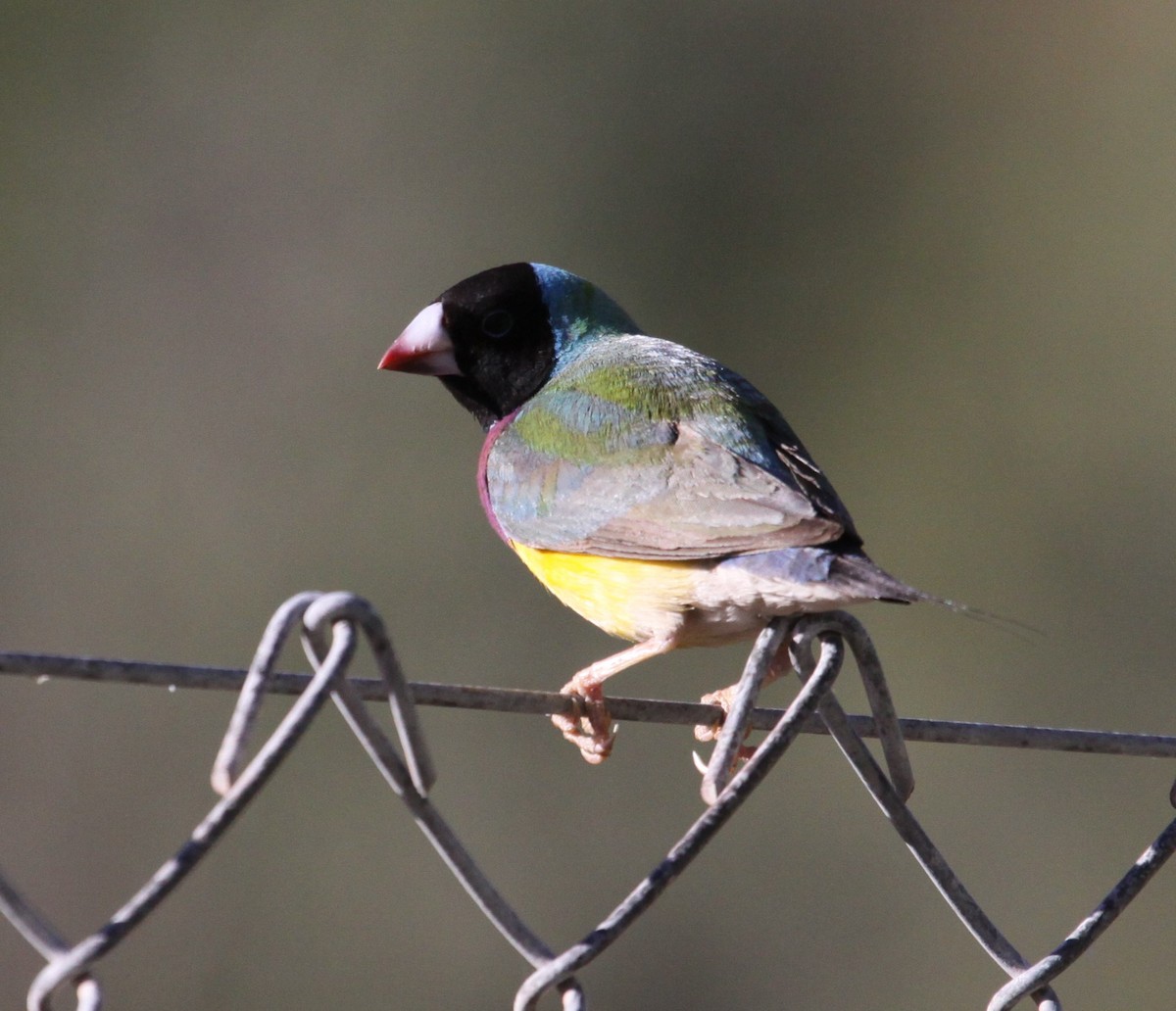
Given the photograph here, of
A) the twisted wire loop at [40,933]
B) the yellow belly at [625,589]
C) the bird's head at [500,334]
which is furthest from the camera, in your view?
the bird's head at [500,334]

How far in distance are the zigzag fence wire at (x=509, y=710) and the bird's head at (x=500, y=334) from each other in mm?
1909

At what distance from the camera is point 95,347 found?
8.99 meters

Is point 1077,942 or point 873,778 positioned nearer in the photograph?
point 873,778

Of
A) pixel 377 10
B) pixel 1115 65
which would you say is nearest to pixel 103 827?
pixel 377 10

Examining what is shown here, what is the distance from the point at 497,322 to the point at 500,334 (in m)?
0.04

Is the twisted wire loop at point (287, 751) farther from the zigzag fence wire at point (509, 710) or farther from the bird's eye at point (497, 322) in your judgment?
the bird's eye at point (497, 322)

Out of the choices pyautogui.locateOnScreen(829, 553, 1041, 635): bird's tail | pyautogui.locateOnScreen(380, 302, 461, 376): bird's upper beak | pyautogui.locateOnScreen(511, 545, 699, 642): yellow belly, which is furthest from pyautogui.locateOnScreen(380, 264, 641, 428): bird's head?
pyautogui.locateOnScreen(829, 553, 1041, 635): bird's tail

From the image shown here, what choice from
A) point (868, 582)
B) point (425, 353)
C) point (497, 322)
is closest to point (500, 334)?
point (497, 322)

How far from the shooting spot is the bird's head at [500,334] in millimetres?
4156

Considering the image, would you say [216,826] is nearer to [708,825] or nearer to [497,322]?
[708,825]

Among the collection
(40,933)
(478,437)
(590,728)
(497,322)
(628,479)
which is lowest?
(478,437)

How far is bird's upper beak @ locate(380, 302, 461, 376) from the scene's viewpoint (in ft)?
13.7

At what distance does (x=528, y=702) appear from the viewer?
1905 mm

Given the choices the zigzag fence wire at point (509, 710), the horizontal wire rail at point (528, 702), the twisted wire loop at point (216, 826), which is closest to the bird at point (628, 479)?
the horizontal wire rail at point (528, 702)
